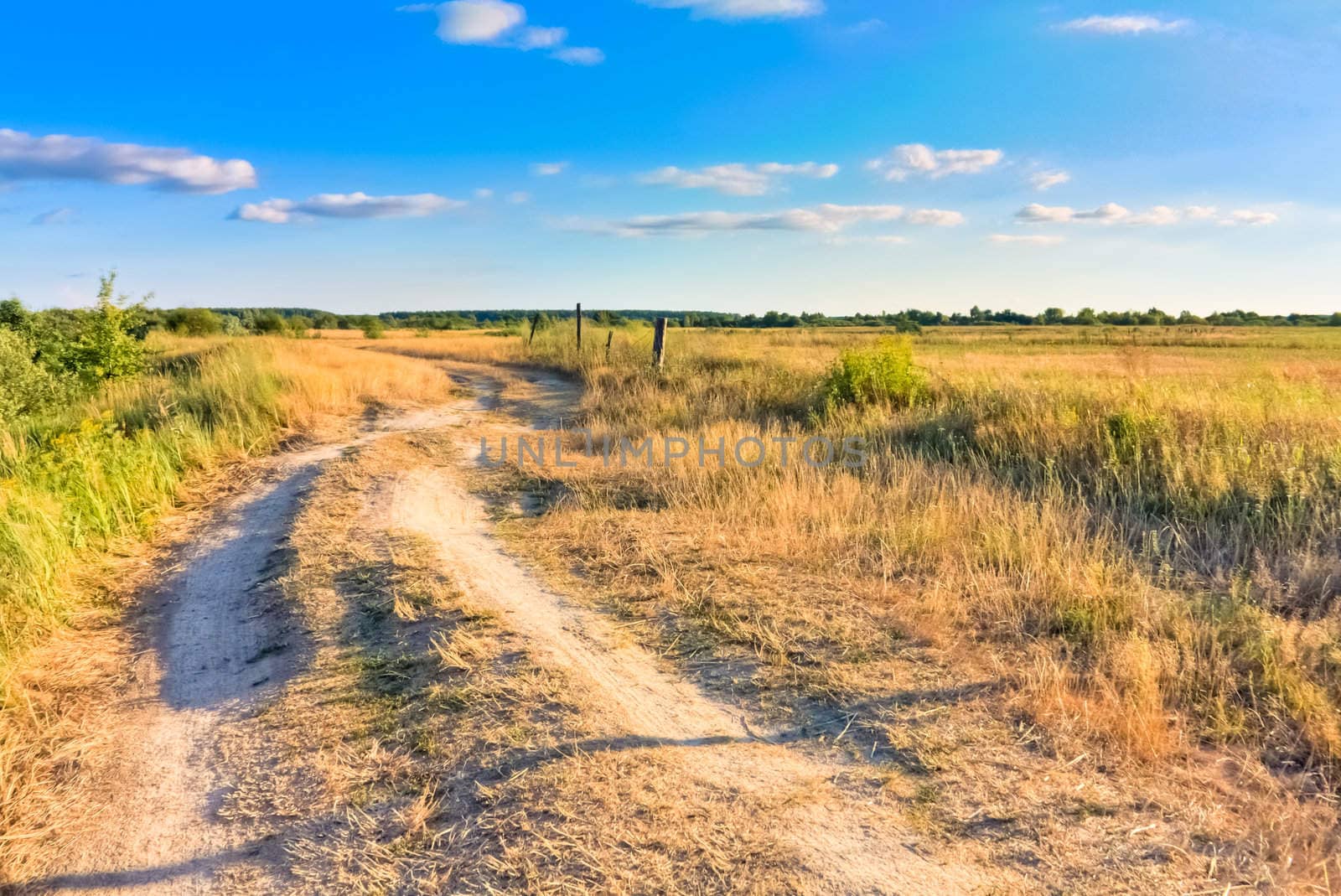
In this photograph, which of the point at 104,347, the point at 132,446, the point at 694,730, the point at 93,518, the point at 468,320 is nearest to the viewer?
the point at 694,730

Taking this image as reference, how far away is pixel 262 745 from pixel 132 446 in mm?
6252

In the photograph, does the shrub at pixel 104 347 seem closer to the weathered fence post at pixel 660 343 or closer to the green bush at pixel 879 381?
the weathered fence post at pixel 660 343

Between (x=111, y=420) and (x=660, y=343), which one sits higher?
(x=660, y=343)

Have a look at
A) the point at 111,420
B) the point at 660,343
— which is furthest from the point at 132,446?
the point at 660,343

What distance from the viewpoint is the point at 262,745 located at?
352cm

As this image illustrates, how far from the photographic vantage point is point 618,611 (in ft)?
15.9

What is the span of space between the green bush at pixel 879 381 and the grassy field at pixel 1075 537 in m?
0.18

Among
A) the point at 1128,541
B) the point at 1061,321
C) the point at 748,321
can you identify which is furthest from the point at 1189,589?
the point at 1061,321

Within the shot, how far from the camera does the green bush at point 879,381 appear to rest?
38.3 feet

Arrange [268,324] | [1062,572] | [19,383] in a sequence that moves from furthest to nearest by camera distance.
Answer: [268,324], [19,383], [1062,572]

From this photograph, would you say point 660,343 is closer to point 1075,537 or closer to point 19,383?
point 19,383

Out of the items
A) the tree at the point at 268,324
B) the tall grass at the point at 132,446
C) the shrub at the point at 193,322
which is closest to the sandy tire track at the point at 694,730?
the tall grass at the point at 132,446

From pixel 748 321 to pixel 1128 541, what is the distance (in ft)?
232

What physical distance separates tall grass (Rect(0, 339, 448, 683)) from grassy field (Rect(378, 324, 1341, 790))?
356 centimetres
